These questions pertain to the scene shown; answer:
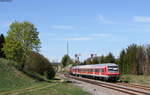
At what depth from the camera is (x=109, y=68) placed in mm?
42188

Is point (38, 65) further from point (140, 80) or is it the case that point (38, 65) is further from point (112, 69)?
point (140, 80)

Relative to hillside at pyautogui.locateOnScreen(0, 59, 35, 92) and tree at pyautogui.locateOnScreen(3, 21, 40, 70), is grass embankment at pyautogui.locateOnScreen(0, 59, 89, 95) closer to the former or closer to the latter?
hillside at pyautogui.locateOnScreen(0, 59, 35, 92)

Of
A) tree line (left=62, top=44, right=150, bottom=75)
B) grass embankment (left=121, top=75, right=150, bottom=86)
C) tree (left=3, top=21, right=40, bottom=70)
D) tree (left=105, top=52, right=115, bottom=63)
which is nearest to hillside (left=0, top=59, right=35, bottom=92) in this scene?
tree (left=3, top=21, right=40, bottom=70)

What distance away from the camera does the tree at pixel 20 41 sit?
4444 cm

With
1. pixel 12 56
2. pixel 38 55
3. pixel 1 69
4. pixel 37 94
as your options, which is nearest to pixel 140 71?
pixel 38 55

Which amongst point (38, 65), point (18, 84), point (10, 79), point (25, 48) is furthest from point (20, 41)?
point (18, 84)

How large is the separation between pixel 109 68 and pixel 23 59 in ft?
47.3

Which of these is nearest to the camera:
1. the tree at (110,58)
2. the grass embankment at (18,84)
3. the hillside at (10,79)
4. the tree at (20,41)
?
the grass embankment at (18,84)

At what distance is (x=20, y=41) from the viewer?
152 feet

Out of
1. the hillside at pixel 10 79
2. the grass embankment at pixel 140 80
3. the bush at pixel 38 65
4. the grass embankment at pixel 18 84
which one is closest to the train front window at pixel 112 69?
the grass embankment at pixel 140 80

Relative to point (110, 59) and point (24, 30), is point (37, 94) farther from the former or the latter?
point (110, 59)

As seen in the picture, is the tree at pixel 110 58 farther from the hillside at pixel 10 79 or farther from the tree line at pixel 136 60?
the hillside at pixel 10 79

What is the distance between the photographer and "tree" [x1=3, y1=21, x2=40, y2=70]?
4444 cm

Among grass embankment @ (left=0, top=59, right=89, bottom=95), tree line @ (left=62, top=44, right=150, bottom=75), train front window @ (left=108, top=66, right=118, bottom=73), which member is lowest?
grass embankment @ (left=0, top=59, right=89, bottom=95)
